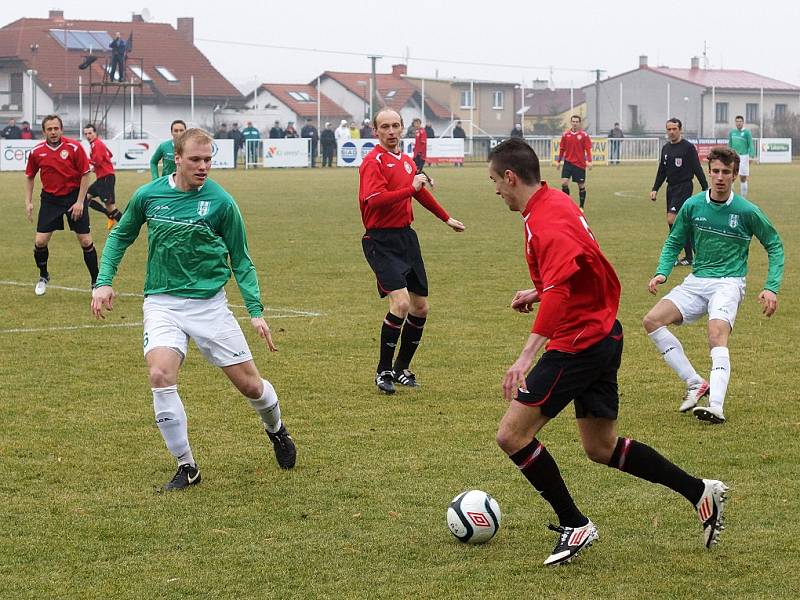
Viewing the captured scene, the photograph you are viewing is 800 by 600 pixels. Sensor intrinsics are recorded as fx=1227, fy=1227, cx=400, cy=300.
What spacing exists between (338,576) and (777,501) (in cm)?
252

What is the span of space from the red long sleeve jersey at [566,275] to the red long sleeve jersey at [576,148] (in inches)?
924

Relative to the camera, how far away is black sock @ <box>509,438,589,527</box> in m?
5.58

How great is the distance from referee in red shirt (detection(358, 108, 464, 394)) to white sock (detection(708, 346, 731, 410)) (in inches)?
86.8

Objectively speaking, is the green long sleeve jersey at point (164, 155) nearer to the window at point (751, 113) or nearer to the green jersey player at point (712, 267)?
the green jersey player at point (712, 267)

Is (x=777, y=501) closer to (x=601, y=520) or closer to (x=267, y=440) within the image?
(x=601, y=520)

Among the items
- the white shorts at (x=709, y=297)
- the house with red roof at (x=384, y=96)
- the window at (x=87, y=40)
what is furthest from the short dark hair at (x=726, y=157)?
the house with red roof at (x=384, y=96)

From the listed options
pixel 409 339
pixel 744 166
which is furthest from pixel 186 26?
pixel 409 339

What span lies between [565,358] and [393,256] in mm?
4273

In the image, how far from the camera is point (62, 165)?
14859 millimetres

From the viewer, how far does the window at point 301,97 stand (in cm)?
8596

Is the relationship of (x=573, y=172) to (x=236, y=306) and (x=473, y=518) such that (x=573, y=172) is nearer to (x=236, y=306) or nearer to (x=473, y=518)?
(x=236, y=306)

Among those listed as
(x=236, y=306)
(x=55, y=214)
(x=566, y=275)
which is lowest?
(x=236, y=306)

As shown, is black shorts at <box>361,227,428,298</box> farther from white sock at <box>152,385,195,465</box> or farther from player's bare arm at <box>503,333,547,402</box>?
player's bare arm at <box>503,333,547,402</box>

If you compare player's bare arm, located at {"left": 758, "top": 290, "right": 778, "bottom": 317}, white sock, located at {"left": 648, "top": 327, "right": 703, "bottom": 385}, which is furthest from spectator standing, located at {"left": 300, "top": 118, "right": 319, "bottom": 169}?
player's bare arm, located at {"left": 758, "top": 290, "right": 778, "bottom": 317}
